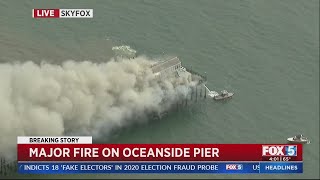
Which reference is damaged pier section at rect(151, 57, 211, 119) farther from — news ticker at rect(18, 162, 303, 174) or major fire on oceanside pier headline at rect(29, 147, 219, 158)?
major fire on oceanside pier headline at rect(29, 147, 219, 158)

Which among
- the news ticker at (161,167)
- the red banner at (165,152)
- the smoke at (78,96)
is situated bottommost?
the news ticker at (161,167)

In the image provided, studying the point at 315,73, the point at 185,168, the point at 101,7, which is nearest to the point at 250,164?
the point at 185,168

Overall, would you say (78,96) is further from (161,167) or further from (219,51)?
(161,167)

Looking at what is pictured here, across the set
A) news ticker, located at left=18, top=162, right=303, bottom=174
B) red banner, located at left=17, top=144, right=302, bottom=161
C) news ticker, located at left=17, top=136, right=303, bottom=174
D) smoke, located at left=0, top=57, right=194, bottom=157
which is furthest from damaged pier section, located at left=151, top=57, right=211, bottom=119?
red banner, located at left=17, top=144, right=302, bottom=161

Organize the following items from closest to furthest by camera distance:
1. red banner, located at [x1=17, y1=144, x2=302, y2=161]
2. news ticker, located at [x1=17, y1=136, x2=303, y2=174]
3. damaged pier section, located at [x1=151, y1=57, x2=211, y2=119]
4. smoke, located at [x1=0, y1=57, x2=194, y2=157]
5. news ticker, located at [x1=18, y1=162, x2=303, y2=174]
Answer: red banner, located at [x1=17, y1=144, x2=302, y2=161], news ticker, located at [x1=17, y1=136, x2=303, y2=174], news ticker, located at [x1=18, y1=162, x2=303, y2=174], smoke, located at [x1=0, y1=57, x2=194, y2=157], damaged pier section, located at [x1=151, y1=57, x2=211, y2=119]

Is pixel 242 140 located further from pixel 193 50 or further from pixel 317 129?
pixel 193 50

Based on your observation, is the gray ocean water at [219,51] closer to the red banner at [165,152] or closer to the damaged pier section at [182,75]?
the damaged pier section at [182,75]

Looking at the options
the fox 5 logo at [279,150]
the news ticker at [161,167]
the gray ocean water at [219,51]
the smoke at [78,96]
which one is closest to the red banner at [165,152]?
the fox 5 logo at [279,150]

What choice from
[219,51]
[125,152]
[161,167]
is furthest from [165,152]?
[219,51]
